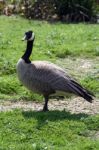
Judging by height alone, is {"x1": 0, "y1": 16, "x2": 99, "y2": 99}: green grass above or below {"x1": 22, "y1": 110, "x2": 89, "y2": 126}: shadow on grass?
below

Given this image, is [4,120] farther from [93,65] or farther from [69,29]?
[69,29]

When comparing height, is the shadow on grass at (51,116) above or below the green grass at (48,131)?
below

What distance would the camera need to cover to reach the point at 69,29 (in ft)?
57.3

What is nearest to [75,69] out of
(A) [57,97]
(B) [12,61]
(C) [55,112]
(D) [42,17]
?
(B) [12,61]

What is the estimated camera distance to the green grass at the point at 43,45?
1028 cm

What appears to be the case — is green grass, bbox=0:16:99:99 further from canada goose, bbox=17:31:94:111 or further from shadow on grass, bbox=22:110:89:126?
shadow on grass, bbox=22:110:89:126

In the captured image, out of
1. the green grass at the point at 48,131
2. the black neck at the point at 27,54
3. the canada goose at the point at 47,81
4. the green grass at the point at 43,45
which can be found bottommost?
the green grass at the point at 43,45

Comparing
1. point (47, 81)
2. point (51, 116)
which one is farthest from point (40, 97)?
point (51, 116)

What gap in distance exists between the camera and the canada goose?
27.9 ft

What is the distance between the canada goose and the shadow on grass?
270 millimetres

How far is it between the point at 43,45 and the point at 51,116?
19.6 ft

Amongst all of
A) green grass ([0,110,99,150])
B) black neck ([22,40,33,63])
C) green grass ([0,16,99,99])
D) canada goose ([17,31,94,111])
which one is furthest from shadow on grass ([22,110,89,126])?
green grass ([0,16,99,99])

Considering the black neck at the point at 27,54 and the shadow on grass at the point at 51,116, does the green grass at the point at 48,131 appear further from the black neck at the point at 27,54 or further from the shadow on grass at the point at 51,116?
the black neck at the point at 27,54

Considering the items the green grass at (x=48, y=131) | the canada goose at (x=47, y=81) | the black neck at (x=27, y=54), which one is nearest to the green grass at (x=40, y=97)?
the green grass at (x=48, y=131)
